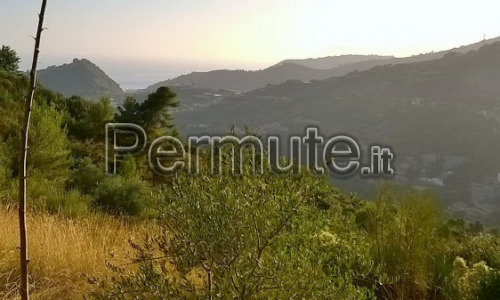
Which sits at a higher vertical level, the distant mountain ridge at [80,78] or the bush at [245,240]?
the distant mountain ridge at [80,78]

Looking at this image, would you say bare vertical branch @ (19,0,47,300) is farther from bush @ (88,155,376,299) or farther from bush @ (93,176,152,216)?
bush @ (93,176,152,216)

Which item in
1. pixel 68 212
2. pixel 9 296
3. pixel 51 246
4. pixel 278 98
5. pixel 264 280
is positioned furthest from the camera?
pixel 278 98

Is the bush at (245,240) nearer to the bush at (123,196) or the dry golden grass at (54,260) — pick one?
the dry golden grass at (54,260)

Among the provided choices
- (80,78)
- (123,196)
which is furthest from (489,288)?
(80,78)

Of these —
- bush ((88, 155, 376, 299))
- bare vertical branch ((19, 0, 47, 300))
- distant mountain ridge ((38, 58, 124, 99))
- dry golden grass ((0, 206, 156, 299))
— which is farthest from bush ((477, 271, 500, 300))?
distant mountain ridge ((38, 58, 124, 99))

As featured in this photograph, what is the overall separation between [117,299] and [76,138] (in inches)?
589

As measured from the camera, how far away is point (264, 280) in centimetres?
200

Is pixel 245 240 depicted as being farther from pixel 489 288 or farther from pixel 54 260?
pixel 489 288

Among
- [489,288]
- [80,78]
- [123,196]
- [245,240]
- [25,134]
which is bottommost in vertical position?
[123,196]

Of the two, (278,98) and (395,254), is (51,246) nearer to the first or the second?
(395,254)

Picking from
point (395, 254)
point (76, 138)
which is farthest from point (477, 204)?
point (395, 254)

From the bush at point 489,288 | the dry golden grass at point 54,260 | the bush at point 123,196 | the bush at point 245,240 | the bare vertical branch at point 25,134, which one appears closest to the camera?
the bare vertical branch at point 25,134

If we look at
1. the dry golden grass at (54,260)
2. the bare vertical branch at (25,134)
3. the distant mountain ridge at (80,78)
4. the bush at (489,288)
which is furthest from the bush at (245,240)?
the distant mountain ridge at (80,78)

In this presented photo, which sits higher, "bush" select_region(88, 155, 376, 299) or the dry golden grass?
"bush" select_region(88, 155, 376, 299)
